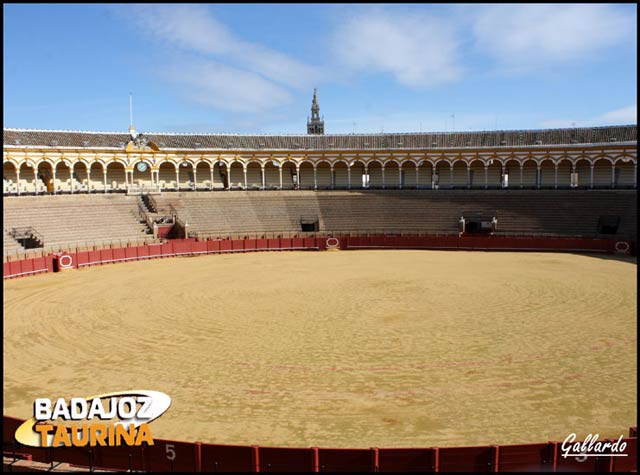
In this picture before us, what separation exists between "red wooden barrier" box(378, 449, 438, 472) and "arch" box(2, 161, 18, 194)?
1736 inches

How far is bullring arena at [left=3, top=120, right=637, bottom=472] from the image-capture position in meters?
9.62

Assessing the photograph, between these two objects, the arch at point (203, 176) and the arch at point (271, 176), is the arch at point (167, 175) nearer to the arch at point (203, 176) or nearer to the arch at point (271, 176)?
the arch at point (203, 176)

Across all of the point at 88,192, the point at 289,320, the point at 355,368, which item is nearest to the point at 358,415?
the point at 355,368

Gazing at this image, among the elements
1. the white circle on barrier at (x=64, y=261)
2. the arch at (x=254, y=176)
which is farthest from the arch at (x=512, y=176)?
the white circle on barrier at (x=64, y=261)

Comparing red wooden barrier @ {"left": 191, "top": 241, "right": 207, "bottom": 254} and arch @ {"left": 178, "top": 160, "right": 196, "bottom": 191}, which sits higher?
arch @ {"left": 178, "top": 160, "right": 196, "bottom": 191}

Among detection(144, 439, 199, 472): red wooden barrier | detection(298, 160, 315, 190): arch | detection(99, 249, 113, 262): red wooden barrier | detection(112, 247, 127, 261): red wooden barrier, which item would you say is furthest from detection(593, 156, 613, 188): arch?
detection(144, 439, 199, 472): red wooden barrier

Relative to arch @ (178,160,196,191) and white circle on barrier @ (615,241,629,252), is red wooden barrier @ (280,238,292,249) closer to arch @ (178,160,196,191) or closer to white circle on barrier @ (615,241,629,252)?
arch @ (178,160,196,191)

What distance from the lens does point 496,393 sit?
11102 millimetres

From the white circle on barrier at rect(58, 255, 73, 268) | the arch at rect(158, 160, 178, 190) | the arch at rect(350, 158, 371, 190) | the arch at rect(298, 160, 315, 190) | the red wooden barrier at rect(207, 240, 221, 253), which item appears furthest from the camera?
the arch at rect(298, 160, 315, 190)

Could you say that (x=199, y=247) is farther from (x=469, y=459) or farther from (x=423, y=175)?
(x=469, y=459)

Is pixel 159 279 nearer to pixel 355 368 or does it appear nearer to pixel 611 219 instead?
pixel 355 368

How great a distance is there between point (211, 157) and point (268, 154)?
580 cm

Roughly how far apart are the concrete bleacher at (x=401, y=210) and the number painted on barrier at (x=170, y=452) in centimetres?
3387

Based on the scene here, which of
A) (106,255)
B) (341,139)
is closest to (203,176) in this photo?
(341,139)
